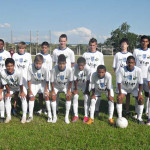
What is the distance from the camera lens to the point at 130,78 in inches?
175

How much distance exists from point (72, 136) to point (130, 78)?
6.29 feet

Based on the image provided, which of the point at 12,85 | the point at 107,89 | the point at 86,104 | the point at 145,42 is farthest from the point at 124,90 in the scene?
the point at 12,85

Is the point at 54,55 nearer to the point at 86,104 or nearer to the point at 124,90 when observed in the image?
the point at 86,104

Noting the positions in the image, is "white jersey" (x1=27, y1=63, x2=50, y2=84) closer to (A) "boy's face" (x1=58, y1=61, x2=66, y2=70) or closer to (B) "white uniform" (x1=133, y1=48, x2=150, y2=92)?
(A) "boy's face" (x1=58, y1=61, x2=66, y2=70)

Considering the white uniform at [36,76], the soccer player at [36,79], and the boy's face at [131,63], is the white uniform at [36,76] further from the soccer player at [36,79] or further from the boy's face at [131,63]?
the boy's face at [131,63]

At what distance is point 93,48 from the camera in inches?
206

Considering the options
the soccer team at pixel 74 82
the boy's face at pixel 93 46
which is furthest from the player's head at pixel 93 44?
the soccer team at pixel 74 82

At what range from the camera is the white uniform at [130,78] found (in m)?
4.39

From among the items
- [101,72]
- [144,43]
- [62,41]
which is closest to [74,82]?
[101,72]

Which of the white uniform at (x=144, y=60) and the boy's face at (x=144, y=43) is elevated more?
the boy's face at (x=144, y=43)

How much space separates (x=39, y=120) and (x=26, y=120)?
315mm

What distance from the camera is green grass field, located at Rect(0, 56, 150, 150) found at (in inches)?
131

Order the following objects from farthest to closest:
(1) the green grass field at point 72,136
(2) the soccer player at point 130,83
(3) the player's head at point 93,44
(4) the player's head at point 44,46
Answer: (4) the player's head at point 44,46 → (3) the player's head at point 93,44 → (2) the soccer player at point 130,83 → (1) the green grass field at point 72,136

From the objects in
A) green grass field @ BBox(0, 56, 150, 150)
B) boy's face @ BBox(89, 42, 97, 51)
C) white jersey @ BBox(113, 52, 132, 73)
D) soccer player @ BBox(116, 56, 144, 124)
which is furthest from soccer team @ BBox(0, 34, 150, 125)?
boy's face @ BBox(89, 42, 97, 51)
